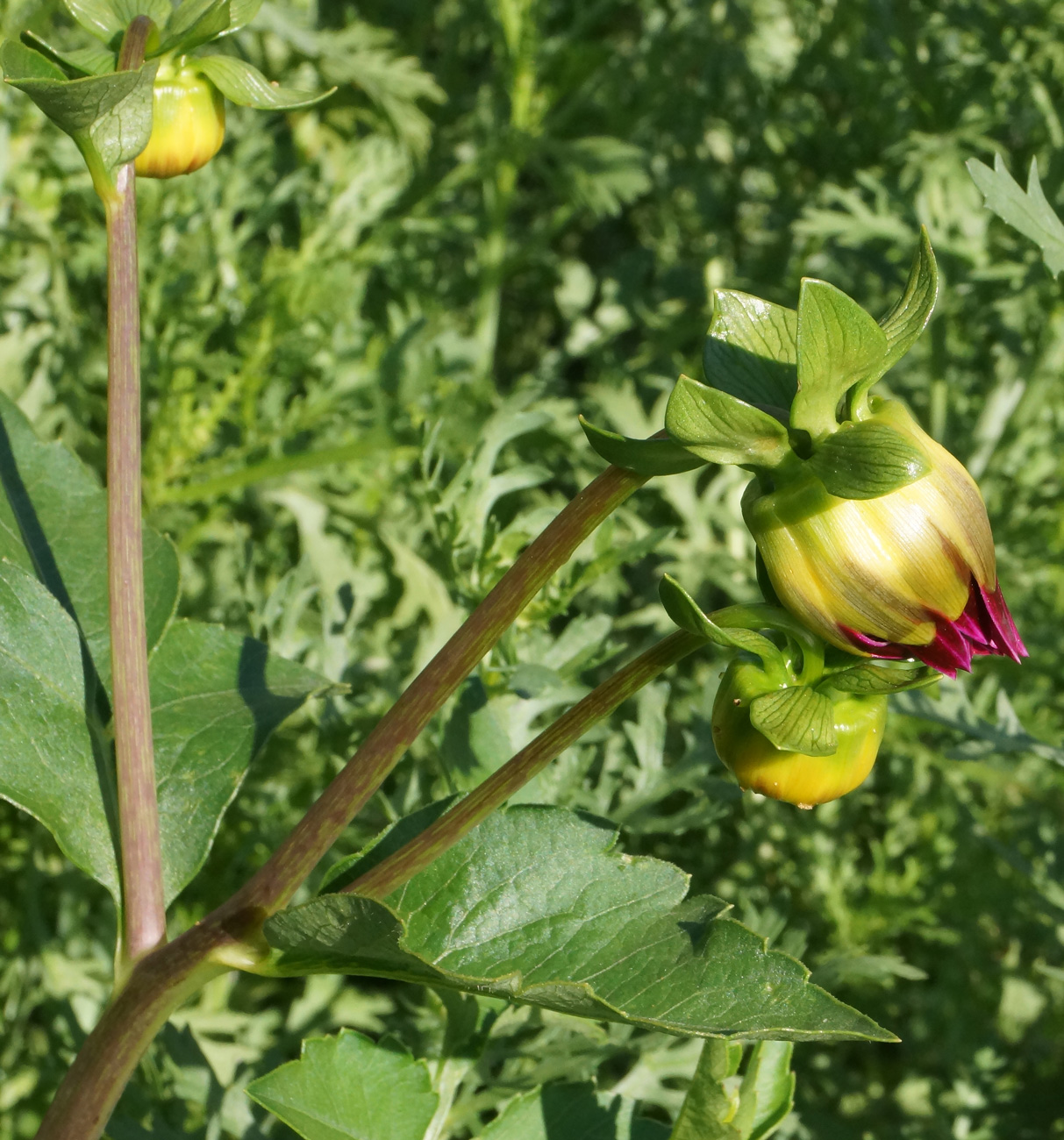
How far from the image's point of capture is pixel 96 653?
79 centimetres

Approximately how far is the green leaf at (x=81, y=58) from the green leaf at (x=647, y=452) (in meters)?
0.33

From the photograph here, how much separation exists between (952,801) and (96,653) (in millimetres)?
1215

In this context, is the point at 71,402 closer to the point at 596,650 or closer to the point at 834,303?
the point at 596,650

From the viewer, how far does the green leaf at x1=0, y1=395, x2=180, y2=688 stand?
805mm

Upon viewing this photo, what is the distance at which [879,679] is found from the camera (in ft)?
1.95

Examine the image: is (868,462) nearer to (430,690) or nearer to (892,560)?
(892,560)

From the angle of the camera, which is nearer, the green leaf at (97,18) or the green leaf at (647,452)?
the green leaf at (647,452)

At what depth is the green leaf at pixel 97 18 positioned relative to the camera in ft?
2.28

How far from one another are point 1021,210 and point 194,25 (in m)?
0.64

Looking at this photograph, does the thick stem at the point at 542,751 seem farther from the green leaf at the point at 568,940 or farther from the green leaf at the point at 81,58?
the green leaf at the point at 81,58

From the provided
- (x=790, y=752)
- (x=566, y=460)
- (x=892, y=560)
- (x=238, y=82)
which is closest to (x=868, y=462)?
(x=892, y=560)

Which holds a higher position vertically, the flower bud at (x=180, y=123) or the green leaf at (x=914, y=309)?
the flower bud at (x=180, y=123)

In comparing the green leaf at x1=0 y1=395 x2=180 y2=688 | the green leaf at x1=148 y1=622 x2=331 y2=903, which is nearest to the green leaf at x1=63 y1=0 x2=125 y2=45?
the green leaf at x1=0 y1=395 x2=180 y2=688

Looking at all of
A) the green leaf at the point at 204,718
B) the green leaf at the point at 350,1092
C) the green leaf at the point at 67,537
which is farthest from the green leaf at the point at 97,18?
the green leaf at the point at 350,1092
